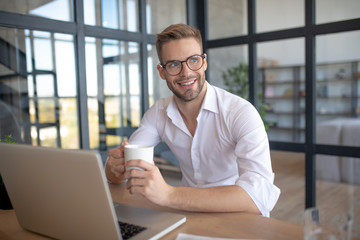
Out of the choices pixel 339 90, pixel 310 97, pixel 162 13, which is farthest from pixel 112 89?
pixel 339 90

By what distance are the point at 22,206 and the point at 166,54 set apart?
977 mm

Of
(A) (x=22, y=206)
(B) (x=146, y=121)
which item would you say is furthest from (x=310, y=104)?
(A) (x=22, y=206)

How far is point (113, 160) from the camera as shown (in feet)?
4.32

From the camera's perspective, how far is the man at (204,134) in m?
1.21

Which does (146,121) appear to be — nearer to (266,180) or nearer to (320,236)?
(266,180)

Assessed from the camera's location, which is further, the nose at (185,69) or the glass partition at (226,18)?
the glass partition at (226,18)

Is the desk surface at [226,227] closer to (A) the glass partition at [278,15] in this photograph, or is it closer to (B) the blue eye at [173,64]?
(B) the blue eye at [173,64]

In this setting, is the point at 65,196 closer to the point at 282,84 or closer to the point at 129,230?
the point at 129,230

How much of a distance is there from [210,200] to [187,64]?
0.76 m

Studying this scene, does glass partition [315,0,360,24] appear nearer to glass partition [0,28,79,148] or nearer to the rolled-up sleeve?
the rolled-up sleeve

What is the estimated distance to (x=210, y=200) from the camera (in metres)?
1.11

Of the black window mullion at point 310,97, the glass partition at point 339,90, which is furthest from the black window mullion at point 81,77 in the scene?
the glass partition at point 339,90

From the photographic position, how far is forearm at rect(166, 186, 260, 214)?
43.2 inches

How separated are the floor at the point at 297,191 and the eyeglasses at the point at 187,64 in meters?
1.22
